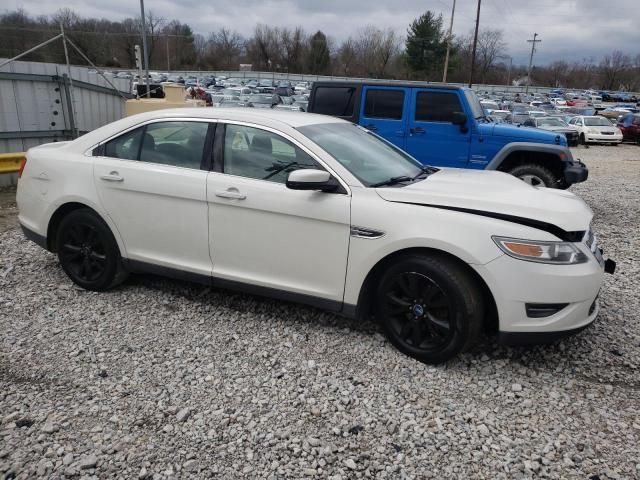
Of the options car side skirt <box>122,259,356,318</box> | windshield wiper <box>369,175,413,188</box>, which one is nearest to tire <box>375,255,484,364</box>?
car side skirt <box>122,259,356,318</box>

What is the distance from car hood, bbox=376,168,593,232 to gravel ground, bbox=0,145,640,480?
103 centimetres

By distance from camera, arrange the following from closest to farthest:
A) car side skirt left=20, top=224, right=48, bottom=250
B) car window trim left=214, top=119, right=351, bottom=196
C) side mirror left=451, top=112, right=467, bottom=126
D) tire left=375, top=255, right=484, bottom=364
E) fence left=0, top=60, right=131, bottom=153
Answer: tire left=375, top=255, right=484, bottom=364 → car window trim left=214, top=119, right=351, bottom=196 → car side skirt left=20, top=224, right=48, bottom=250 → side mirror left=451, top=112, right=467, bottom=126 → fence left=0, top=60, right=131, bottom=153

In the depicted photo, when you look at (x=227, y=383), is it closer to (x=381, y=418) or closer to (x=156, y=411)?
(x=156, y=411)

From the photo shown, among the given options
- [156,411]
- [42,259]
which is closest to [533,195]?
[156,411]

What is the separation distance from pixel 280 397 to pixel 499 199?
189 cm

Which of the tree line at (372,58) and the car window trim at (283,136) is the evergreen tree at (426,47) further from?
the car window trim at (283,136)

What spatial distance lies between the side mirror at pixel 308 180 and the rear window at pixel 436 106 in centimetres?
477

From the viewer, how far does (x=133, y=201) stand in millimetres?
3904

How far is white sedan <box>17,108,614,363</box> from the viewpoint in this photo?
2.98 m

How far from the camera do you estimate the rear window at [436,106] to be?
7324 mm

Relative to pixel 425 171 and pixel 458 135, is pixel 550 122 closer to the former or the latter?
pixel 458 135

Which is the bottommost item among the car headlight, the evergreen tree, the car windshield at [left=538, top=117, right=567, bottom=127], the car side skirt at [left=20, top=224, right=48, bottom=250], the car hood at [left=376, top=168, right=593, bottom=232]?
the car side skirt at [left=20, top=224, right=48, bottom=250]

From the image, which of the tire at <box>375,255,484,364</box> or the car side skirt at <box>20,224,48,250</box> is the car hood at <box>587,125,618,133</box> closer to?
the tire at <box>375,255,484,364</box>

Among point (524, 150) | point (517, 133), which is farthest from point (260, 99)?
point (524, 150)
